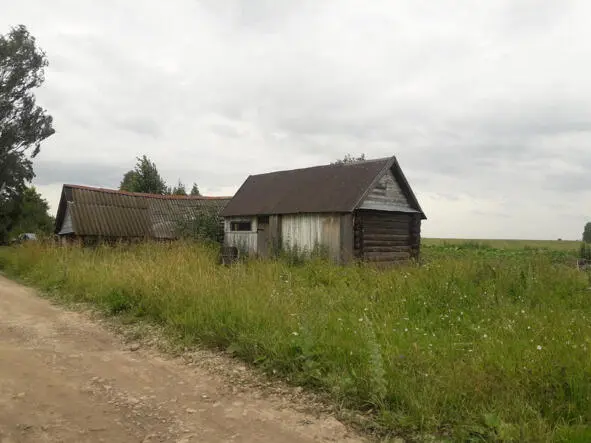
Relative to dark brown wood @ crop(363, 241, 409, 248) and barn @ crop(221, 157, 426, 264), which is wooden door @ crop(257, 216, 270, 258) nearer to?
barn @ crop(221, 157, 426, 264)

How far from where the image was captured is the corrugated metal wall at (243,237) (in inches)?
768

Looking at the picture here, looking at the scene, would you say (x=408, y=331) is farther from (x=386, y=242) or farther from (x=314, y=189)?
(x=314, y=189)

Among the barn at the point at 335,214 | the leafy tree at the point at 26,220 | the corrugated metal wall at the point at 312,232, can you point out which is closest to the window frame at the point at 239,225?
the barn at the point at 335,214

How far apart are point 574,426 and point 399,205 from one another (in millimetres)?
15535

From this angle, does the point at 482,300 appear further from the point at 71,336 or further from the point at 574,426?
the point at 71,336

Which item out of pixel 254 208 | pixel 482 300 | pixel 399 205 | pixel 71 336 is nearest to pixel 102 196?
pixel 254 208

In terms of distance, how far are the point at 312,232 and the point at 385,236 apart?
318 centimetres

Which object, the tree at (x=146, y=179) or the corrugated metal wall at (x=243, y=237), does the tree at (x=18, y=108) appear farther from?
the corrugated metal wall at (x=243, y=237)

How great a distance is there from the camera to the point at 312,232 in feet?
55.7

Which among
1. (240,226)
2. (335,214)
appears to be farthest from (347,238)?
(240,226)

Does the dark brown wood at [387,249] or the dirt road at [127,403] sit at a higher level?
the dark brown wood at [387,249]

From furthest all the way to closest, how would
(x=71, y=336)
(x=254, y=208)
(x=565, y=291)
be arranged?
(x=254, y=208)
(x=565, y=291)
(x=71, y=336)

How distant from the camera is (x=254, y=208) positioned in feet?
64.4

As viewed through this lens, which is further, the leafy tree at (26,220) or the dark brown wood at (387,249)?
the leafy tree at (26,220)
